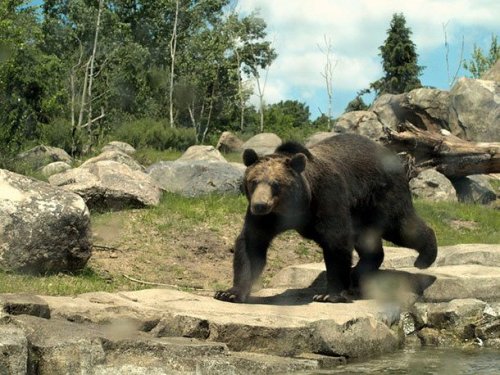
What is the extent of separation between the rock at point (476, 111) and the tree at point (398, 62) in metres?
21.0

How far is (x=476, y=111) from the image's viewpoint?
23719 mm

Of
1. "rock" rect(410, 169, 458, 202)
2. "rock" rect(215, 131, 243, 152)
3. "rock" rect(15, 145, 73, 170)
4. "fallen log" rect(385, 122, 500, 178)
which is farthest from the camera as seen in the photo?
"rock" rect(215, 131, 243, 152)

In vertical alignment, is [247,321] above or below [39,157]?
below

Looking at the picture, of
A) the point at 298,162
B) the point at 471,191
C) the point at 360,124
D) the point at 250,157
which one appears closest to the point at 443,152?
the point at 471,191

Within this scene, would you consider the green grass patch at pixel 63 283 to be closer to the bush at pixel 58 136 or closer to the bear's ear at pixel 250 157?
the bear's ear at pixel 250 157

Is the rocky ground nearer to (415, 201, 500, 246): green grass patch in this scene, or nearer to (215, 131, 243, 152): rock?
(415, 201, 500, 246): green grass patch

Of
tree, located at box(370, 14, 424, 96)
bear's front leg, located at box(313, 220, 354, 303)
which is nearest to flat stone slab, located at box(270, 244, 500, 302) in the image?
bear's front leg, located at box(313, 220, 354, 303)

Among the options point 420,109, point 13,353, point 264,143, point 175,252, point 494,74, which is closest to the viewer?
point 13,353

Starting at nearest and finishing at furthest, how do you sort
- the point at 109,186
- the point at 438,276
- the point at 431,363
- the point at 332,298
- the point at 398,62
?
the point at 431,363 → the point at 332,298 → the point at 438,276 → the point at 109,186 → the point at 398,62

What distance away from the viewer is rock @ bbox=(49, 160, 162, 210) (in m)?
12.4

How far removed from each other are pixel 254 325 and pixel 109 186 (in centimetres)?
661

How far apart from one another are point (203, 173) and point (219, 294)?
24.5ft

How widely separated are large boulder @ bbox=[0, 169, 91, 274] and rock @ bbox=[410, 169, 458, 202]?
34.6 feet

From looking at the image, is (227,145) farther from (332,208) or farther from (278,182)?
(278,182)
